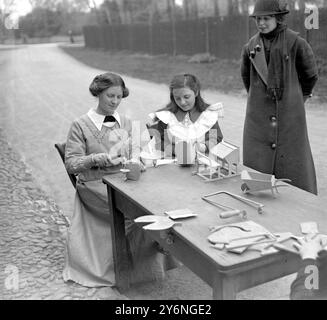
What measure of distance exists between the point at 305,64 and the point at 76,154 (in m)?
1.64

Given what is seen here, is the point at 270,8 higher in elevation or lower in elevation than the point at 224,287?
higher

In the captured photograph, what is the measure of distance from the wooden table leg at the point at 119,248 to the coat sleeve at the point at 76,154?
10.4 inches

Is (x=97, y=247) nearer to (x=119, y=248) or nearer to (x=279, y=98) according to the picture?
(x=119, y=248)

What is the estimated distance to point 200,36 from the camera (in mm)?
20781

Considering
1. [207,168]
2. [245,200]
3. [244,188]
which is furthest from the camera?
[207,168]

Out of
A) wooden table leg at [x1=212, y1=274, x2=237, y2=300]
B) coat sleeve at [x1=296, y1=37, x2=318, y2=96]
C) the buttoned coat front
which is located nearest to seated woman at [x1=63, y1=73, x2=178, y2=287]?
the buttoned coat front

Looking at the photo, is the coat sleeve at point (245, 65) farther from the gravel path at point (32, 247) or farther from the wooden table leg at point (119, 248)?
the gravel path at point (32, 247)

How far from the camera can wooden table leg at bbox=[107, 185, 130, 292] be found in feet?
10.0

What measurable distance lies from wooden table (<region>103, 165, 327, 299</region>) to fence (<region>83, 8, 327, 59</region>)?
10553mm

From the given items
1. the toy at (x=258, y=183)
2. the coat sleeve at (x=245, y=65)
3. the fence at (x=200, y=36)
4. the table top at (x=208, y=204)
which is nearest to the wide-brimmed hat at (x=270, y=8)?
the coat sleeve at (x=245, y=65)

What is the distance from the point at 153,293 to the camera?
3.21m

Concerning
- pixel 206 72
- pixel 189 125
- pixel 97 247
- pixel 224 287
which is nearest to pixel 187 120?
pixel 189 125

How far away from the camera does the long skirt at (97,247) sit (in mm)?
3240

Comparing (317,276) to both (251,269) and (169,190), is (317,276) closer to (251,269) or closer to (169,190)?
(251,269)
